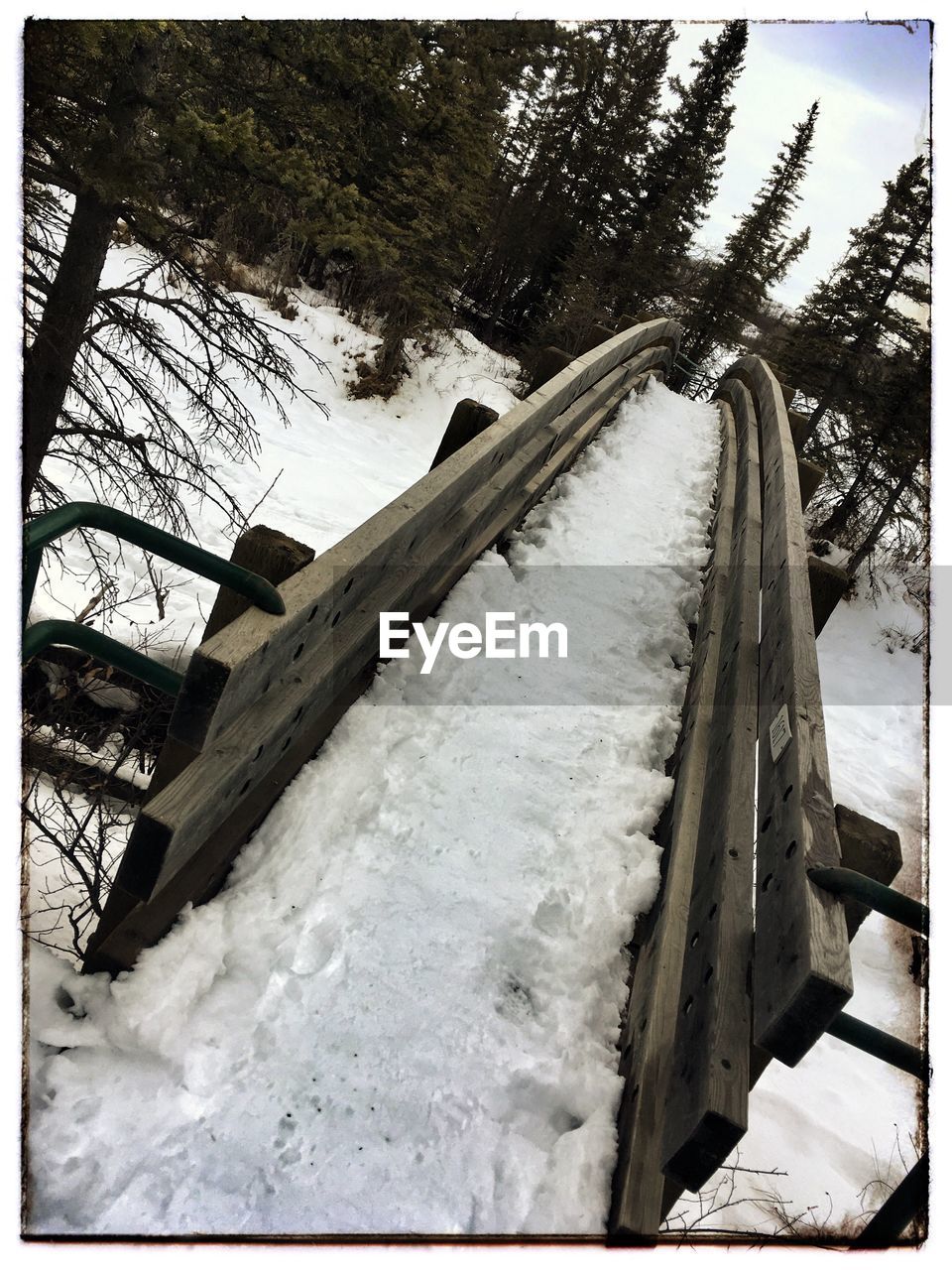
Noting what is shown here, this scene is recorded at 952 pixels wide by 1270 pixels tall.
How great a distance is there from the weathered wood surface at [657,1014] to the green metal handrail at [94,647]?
4.77 ft

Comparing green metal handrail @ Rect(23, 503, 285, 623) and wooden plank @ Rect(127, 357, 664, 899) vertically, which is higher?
green metal handrail @ Rect(23, 503, 285, 623)

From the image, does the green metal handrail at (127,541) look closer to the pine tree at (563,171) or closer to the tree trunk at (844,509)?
the tree trunk at (844,509)

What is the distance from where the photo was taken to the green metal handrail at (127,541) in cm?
145

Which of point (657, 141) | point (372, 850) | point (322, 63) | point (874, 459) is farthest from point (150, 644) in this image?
point (657, 141)

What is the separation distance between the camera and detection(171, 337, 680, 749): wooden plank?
168 cm

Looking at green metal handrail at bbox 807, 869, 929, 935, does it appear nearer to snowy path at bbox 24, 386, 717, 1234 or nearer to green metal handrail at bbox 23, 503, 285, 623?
snowy path at bbox 24, 386, 717, 1234

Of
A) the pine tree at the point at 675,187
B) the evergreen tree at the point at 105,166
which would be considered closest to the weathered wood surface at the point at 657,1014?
the evergreen tree at the point at 105,166

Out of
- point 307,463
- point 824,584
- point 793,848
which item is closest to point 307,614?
point 793,848

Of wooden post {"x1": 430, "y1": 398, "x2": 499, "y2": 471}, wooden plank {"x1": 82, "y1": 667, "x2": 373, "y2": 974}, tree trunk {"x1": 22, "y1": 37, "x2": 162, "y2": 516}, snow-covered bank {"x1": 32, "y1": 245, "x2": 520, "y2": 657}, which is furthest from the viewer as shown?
snow-covered bank {"x1": 32, "y1": 245, "x2": 520, "y2": 657}

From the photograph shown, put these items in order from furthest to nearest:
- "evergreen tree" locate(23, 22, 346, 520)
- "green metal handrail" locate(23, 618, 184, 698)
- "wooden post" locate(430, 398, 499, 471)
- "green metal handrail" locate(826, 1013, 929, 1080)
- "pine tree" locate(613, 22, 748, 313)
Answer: "pine tree" locate(613, 22, 748, 313)
"evergreen tree" locate(23, 22, 346, 520)
"wooden post" locate(430, 398, 499, 471)
"green metal handrail" locate(23, 618, 184, 698)
"green metal handrail" locate(826, 1013, 929, 1080)

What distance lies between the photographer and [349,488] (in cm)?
1291

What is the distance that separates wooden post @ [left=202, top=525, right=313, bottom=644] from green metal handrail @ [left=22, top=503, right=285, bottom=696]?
235 mm

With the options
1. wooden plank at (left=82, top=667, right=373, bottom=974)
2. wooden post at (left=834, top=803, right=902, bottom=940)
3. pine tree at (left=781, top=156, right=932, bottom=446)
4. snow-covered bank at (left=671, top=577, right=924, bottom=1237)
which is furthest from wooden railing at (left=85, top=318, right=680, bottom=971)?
pine tree at (left=781, top=156, right=932, bottom=446)

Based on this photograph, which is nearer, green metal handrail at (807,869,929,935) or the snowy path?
green metal handrail at (807,869,929,935)
